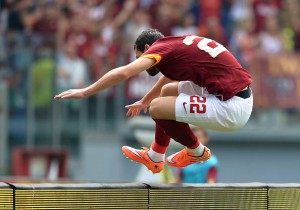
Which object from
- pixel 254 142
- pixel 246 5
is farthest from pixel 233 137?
pixel 246 5

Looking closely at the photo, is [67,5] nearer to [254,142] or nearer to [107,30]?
[107,30]

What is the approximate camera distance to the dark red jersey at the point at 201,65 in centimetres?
895

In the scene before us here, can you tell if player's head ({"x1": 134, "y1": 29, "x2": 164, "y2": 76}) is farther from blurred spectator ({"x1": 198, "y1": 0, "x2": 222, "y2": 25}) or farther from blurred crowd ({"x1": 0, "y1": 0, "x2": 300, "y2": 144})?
blurred spectator ({"x1": 198, "y1": 0, "x2": 222, "y2": 25})

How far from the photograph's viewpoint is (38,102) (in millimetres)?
16484

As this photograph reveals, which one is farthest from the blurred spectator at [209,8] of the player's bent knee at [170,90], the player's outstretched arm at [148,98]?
the player's bent knee at [170,90]

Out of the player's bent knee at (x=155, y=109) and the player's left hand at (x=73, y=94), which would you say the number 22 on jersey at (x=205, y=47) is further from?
the player's left hand at (x=73, y=94)

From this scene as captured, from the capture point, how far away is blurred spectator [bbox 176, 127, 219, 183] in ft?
41.5

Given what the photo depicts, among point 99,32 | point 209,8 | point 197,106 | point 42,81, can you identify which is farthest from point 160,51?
point 209,8

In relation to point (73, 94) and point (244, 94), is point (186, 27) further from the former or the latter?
point (73, 94)

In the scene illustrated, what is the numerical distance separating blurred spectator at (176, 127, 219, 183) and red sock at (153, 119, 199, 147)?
3184 millimetres

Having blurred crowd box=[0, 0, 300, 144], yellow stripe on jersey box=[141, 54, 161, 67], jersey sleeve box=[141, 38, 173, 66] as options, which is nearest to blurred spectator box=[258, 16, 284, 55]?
blurred crowd box=[0, 0, 300, 144]

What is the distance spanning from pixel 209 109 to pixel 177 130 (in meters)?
0.38

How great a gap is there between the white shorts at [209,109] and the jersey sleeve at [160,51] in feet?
1.47

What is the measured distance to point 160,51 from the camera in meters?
8.76
